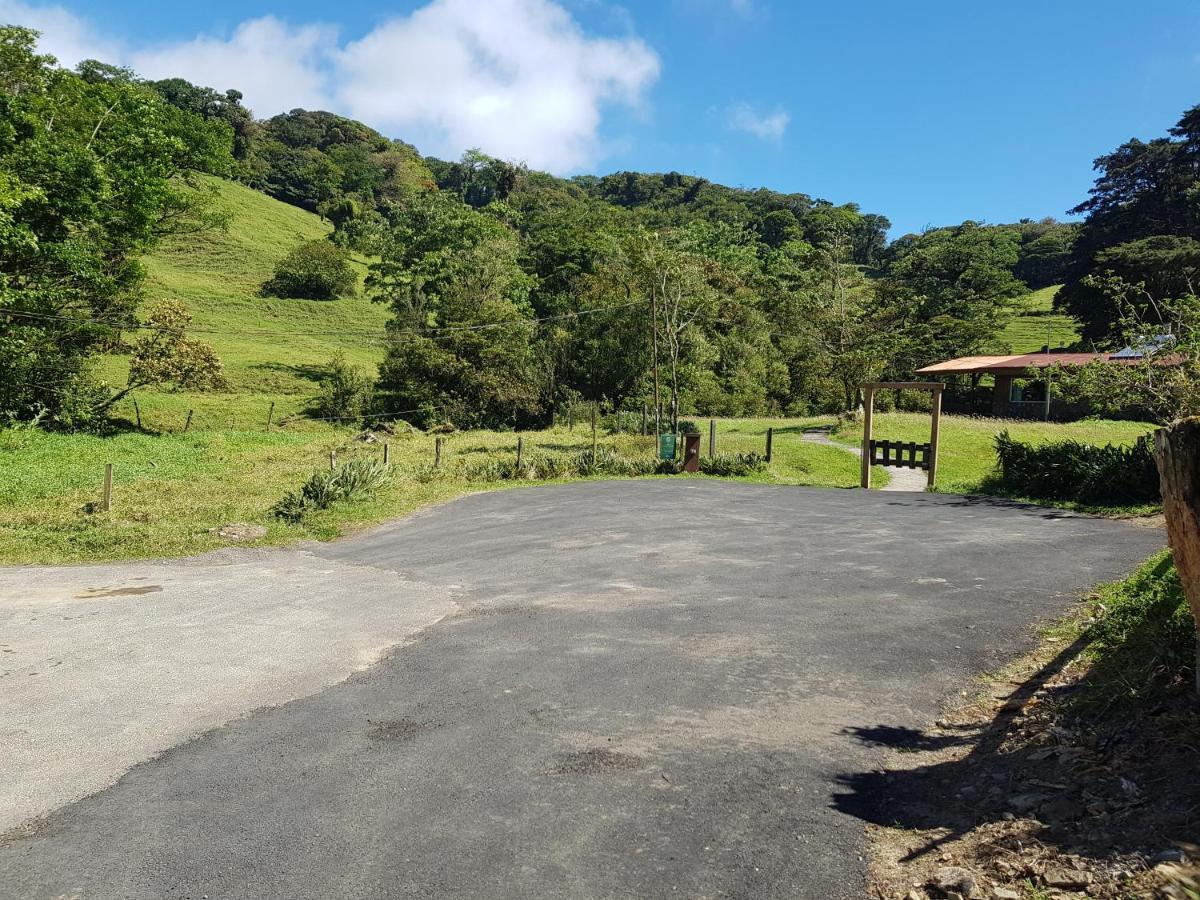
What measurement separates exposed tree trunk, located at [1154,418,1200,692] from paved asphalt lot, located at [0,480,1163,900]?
85.6 inches

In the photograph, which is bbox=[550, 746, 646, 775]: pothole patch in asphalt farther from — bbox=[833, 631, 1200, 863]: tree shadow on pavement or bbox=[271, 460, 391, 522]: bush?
bbox=[271, 460, 391, 522]: bush

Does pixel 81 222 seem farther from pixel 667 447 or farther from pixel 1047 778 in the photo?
pixel 1047 778

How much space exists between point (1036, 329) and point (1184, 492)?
76.5 metres

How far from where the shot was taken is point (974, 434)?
31.6 m

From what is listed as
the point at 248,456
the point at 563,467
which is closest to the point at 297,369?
the point at 248,456

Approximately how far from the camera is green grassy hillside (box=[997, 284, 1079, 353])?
64.2 m

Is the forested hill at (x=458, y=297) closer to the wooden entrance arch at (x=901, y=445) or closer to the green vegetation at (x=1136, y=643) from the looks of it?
→ the wooden entrance arch at (x=901, y=445)

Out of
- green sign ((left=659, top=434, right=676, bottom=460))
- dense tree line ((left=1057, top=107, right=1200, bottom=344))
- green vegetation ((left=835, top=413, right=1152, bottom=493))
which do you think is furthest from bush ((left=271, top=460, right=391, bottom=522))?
dense tree line ((left=1057, top=107, right=1200, bottom=344))

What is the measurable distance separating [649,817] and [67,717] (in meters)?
4.91

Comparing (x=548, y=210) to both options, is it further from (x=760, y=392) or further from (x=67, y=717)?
(x=67, y=717)

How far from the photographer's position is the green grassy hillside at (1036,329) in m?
64.2

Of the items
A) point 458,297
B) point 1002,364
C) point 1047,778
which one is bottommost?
point 1047,778

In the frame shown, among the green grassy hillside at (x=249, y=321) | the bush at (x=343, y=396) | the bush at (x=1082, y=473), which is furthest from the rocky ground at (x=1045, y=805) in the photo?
the bush at (x=343, y=396)

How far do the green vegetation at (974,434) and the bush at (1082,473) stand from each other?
7.35 ft
